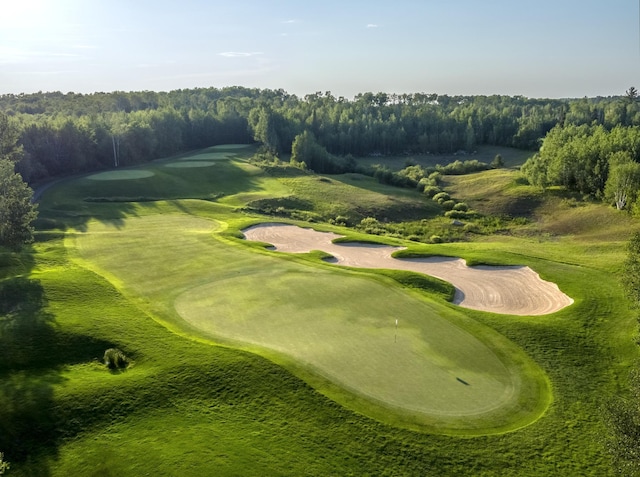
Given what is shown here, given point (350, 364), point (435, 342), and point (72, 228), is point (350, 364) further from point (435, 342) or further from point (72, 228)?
point (72, 228)

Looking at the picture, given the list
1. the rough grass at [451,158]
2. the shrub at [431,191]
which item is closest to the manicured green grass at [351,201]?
the shrub at [431,191]

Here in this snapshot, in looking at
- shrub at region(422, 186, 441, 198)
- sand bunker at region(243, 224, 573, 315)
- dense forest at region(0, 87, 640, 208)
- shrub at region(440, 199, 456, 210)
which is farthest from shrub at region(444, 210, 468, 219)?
sand bunker at region(243, 224, 573, 315)

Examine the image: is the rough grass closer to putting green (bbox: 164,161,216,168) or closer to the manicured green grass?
the manicured green grass

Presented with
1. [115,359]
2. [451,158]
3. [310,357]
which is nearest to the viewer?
[115,359]

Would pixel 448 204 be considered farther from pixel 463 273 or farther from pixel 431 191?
pixel 463 273

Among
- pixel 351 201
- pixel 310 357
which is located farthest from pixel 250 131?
pixel 310 357

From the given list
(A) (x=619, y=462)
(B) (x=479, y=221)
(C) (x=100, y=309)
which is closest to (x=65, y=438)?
(C) (x=100, y=309)

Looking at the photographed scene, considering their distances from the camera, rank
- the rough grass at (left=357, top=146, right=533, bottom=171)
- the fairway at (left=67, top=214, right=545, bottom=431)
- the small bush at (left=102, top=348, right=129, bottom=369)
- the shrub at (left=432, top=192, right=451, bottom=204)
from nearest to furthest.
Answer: the fairway at (left=67, top=214, right=545, bottom=431) → the small bush at (left=102, top=348, right=129, bottom=369) → the shrub at (left=432, top=192, right=451, bottom=204) → the rough grass at (left=357, top=146, right=533, bottom=171)
